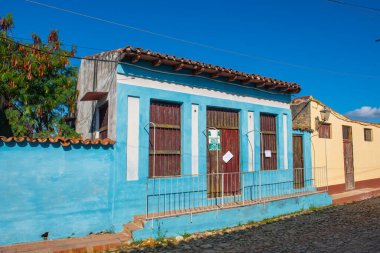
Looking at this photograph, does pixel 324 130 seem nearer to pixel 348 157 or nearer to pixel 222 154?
pixel 348 157

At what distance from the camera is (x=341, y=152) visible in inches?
551

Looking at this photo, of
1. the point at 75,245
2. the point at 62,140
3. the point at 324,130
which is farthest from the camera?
the point at 324,130

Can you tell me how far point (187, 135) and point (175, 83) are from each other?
1395 mm

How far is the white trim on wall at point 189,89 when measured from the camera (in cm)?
756

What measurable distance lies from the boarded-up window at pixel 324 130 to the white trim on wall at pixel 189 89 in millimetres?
3017

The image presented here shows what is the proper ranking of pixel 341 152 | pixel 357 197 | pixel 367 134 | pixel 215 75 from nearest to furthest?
pixel 215 75, pixel 357 197, pixel 341 152, pixel 367 134

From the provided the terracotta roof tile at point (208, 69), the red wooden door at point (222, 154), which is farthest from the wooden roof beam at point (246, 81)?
the red wooden door at point (222, 154)

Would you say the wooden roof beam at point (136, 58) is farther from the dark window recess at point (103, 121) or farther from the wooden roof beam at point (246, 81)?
the wooden roof beam at point (246, 81)

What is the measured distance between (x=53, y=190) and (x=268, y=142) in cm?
678

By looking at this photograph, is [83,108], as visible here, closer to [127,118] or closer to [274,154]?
[127,118]

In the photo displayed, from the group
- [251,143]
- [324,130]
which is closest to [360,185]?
[324,130]

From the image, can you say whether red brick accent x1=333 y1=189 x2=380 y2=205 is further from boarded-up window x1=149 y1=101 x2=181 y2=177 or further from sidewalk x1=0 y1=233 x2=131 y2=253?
sidewalk x1=0 y1=233 x2=131 y2=253

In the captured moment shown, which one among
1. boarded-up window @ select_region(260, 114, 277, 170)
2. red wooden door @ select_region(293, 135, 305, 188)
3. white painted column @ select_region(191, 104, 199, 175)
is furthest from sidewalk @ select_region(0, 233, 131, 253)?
red wooden door @ select_region(293, 135, 305, 188)

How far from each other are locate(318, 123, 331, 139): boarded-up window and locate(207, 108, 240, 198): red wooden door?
201 inches
